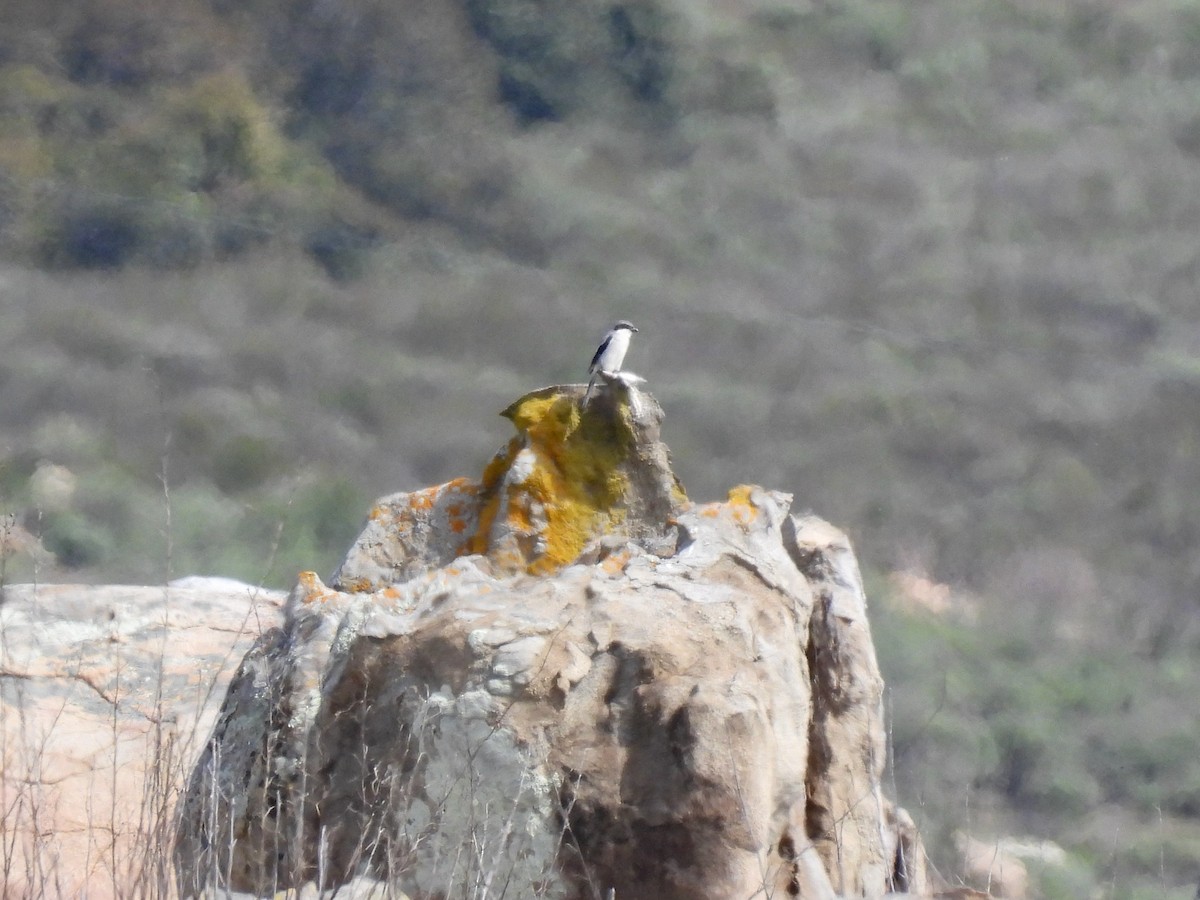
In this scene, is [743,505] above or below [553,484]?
below

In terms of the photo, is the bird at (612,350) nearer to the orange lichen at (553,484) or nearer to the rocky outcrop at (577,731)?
the orange lichen at (553,484)

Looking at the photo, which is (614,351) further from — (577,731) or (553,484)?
(577,731)

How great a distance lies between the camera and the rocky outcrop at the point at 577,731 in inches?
156

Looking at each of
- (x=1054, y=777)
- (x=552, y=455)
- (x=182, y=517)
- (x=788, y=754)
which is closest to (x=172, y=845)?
(x=788, y=754)

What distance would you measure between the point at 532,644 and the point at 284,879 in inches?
35.9

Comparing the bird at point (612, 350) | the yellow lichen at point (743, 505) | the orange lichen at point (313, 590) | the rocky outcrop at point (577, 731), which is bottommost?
the rocky outcrop at point (577, 731)

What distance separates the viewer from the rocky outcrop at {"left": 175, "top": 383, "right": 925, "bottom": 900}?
3967 mm

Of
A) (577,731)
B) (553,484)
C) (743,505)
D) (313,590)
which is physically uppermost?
(553,484)

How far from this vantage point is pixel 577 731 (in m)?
4.14

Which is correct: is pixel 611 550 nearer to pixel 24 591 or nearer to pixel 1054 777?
pixel 24 591

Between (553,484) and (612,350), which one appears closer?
(553,484)

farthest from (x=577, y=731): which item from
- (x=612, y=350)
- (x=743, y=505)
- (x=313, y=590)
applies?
(x=612, y=350)

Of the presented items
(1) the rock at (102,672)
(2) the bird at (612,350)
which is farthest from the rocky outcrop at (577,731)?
(2) the bird at (612,350)

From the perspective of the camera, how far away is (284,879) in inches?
160
